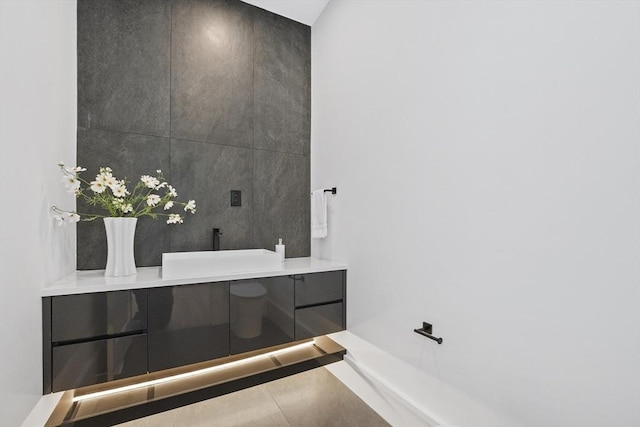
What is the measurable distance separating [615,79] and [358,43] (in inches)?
65.9

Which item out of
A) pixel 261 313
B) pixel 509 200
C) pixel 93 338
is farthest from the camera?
pixel 261 313

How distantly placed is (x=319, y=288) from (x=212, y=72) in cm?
192

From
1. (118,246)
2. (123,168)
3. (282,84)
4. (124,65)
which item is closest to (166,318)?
(118,246)

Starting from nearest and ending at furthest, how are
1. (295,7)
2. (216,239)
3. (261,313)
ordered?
1. (261,313)
2. (216,239)
3. (295,7)

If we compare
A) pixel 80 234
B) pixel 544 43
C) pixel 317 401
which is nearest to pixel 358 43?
pixel 544 43

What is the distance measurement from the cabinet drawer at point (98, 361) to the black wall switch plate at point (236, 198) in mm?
1164

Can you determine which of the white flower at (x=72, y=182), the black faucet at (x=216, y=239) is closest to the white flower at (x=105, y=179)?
the white flower at (x=72, y=182)

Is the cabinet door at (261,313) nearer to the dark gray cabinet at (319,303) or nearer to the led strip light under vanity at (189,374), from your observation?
the dark gray cabinet at (319,303)

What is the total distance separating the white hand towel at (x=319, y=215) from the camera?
2.55 meters

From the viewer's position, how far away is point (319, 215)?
102 inches

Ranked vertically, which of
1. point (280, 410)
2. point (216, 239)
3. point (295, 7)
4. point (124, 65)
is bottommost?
point (280, 410)

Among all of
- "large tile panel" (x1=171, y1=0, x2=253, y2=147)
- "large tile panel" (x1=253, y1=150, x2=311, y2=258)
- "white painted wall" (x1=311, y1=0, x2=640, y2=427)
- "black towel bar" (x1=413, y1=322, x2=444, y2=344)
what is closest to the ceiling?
"large tile panel" (x1=171, y1=0, x2=253, y2=147)

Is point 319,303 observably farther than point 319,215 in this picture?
No

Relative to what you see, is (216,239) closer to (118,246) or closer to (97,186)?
(118,246)
